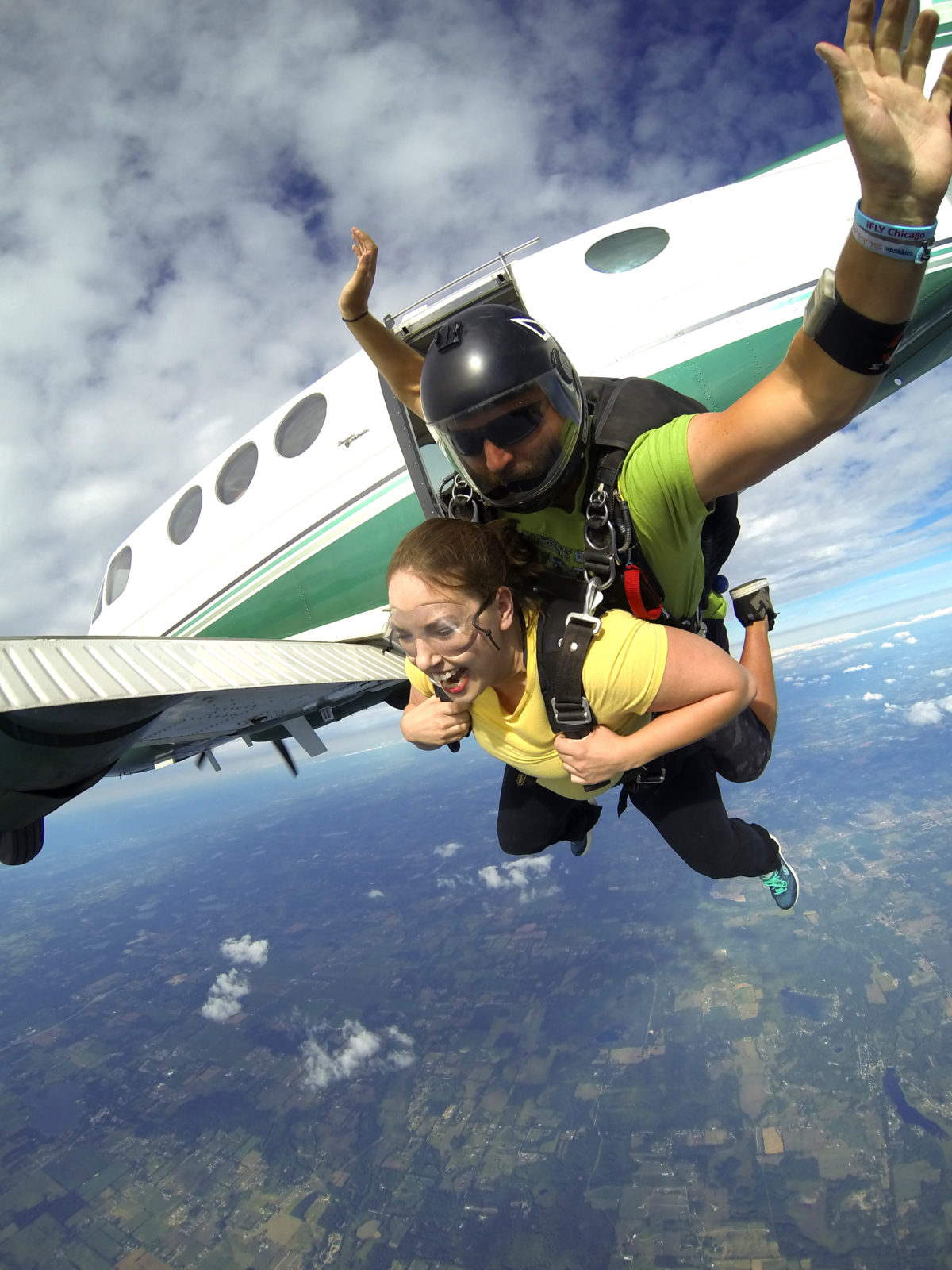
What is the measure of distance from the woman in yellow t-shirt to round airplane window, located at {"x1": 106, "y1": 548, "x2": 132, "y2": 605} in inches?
243

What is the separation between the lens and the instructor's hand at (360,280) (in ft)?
7.98

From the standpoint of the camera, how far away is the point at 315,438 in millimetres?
5695

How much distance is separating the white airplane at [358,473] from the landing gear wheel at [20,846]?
22 millimetres

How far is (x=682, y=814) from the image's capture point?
10.6 ft

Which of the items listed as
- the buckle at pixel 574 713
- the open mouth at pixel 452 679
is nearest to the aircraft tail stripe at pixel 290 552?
the open mouth at pixel 452 679

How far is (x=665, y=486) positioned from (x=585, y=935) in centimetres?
7223

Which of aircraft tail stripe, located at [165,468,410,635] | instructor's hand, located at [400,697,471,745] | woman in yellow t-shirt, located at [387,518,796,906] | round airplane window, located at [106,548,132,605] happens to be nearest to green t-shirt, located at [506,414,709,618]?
woman in yellow t-shirt, located at [387,518,796,906]

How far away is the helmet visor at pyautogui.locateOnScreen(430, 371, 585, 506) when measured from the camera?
2129 mm

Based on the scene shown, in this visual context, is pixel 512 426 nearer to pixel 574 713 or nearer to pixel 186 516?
pixel 574 713

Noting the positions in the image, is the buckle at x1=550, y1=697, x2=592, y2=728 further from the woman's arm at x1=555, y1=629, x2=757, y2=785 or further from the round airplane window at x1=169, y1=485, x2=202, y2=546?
the round airplane window at x1=169, y1=485, x2=202, y2=546

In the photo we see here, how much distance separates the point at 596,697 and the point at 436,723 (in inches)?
27.4

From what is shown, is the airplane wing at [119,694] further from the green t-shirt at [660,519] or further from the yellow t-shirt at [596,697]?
the green t-shirt at [660,519]

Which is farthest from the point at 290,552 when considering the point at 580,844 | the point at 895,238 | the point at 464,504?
the point at 895,238

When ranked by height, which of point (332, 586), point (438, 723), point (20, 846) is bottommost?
point (20, 846)
